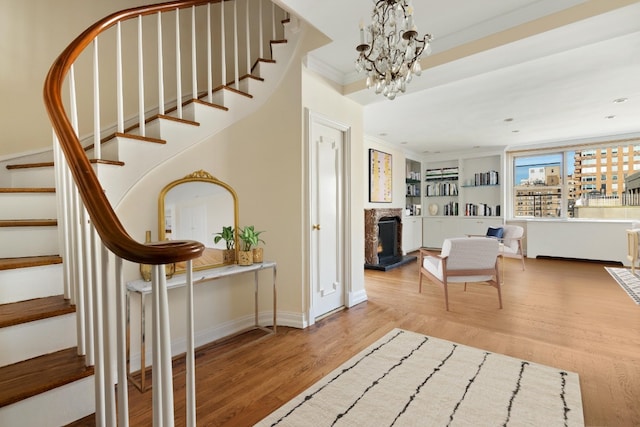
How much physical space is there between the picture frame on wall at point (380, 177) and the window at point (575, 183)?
117 inches

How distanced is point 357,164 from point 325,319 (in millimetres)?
1762

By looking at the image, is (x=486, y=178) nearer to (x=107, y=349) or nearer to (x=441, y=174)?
(x=441, y=174)

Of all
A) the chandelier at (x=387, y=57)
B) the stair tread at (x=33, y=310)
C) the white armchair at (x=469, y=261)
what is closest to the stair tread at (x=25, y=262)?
the stair tread at (x=33, y=310)

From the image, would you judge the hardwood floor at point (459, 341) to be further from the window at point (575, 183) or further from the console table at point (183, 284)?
the window at point (575, 183)

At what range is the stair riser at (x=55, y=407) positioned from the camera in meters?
1.10

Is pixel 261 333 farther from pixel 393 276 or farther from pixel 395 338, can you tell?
pixel 393 276

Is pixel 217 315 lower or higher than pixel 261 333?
higher

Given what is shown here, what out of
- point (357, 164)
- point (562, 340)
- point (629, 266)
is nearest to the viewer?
point (562, 340)

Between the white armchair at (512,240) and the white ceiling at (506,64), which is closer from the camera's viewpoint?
the white ceiling at (506,64)

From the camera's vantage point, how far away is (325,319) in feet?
10.0

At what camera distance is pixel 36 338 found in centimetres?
136

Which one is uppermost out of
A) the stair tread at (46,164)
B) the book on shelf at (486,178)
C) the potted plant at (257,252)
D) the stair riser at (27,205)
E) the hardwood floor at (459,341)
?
the book on shelf at (486,178)

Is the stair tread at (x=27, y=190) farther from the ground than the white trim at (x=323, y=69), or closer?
closer

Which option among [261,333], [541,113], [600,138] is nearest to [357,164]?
[261,333]
